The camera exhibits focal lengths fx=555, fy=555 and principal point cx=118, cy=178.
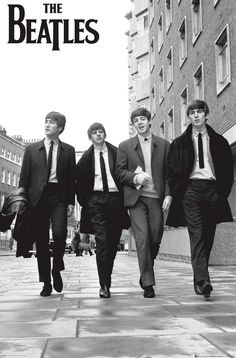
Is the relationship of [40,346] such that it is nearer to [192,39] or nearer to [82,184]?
[82,184]

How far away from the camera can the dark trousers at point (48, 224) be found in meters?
6.07

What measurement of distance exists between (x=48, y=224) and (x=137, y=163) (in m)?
1.21

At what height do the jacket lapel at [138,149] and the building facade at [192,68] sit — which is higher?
the building facade at [192,68]

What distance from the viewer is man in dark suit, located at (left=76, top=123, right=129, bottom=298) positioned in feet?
19.9

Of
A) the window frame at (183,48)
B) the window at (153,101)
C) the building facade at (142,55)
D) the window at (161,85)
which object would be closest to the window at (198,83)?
the window frame at (183,48)

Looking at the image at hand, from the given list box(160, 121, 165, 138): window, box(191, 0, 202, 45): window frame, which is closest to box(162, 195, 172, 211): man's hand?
box(191, 0, 202, 45): window frame

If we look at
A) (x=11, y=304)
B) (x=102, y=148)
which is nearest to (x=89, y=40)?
(x=102, y=148)

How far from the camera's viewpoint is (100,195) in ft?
20.0

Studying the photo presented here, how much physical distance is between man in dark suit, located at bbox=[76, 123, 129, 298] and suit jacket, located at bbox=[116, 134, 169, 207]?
16 cm

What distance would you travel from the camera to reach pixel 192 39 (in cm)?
1945

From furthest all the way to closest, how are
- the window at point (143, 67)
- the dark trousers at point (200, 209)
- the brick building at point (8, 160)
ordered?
the brick building at point (8, 160), the window at point (143, 67), the dark trousers at point (200, 209)

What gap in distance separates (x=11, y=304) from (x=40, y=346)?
228cm

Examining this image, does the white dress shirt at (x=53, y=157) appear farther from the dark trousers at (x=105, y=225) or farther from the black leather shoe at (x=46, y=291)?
the black leather shoe at (x=46, y=291)

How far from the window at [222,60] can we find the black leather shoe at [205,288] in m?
10.2
